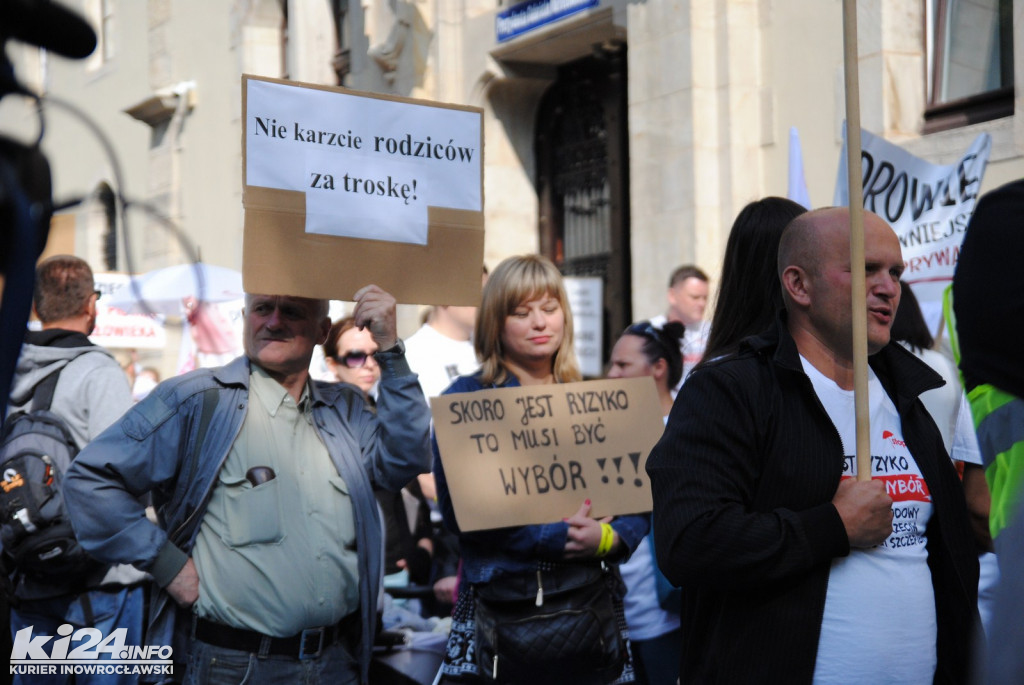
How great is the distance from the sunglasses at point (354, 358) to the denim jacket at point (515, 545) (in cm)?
242

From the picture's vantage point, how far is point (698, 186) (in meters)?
9.21

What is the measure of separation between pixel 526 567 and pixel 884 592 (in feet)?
4.54

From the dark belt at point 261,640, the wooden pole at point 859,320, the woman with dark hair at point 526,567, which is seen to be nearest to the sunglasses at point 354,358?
the woman with dark hair at point 526,567

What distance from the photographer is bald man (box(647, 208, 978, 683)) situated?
2412 mm

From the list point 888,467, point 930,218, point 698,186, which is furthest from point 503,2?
point 888,467

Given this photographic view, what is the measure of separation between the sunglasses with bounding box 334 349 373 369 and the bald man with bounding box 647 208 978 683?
370 centimetres

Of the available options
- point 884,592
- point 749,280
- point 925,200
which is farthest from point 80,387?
point 925,200

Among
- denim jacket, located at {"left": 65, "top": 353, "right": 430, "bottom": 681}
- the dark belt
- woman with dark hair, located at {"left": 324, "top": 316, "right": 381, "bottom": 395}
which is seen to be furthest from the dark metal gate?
the dark belt

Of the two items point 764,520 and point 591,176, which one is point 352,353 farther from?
point 591,176

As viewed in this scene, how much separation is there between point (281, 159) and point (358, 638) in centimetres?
139

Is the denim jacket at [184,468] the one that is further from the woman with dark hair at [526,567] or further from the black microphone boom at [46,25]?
the black microphone boom at [46,25]

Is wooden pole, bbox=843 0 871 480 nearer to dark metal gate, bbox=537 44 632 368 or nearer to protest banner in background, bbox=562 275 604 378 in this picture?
protest banner in background, bbox=562 275 604 378

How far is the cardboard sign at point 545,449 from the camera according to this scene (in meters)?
3.66

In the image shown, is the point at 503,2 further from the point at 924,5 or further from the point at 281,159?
the point at 281,159
